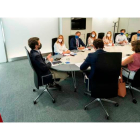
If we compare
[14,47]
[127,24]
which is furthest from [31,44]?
[127,24]

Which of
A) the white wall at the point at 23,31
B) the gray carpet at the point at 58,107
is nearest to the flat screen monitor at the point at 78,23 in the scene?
the white wall at the point at 23,31

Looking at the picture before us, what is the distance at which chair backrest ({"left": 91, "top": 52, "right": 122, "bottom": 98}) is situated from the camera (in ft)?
6.08

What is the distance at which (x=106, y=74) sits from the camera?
197 centimetres

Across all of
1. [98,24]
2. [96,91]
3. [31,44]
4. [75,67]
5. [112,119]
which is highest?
[98,24]

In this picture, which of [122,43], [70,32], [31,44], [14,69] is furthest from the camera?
[70,32]

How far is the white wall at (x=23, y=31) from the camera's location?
4.83 meters

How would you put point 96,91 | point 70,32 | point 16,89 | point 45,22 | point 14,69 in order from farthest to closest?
point 70,32
point 45,22
point 14,69
point 16,89
point 96,91

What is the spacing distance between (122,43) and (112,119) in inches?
139

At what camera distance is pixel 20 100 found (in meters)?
2.71

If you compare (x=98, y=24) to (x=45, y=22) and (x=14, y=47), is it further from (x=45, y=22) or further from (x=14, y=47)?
(x=14, y=47)

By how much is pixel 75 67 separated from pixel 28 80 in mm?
1635

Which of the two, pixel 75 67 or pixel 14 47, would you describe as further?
pixel 14 47

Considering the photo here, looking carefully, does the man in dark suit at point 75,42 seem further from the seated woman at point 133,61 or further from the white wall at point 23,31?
the seated woman at point 133,61

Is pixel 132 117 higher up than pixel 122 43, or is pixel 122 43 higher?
pixel 122 43
